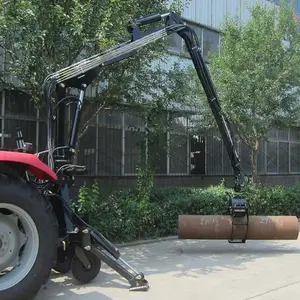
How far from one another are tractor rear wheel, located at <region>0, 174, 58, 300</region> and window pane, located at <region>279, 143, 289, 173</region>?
16739 millimetres

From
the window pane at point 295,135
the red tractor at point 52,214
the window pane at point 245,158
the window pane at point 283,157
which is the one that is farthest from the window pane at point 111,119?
the window pane at point 295,135

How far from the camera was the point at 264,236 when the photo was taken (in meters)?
8.43

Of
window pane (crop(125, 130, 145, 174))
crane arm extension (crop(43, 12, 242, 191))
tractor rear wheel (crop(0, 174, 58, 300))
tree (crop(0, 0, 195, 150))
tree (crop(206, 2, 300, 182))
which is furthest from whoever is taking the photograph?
window pane (crop(125, 130, 145, 174))

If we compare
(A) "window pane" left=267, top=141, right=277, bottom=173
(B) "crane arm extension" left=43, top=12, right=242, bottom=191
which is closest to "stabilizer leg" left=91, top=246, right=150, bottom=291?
(B) "crane arm extension" left=43, top=12, right=242, bottom=191

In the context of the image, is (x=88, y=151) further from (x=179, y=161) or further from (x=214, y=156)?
(x=214, y=156)

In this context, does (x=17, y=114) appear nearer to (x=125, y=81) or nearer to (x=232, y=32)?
(x=125, y=81)

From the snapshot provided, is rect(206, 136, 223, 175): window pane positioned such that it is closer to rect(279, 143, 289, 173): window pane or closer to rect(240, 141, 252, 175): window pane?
rect(240, 141, 252, 175): window pane

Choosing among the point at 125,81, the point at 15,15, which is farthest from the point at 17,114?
the point at 15,15

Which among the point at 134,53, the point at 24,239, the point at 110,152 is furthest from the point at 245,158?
the point at 24,239

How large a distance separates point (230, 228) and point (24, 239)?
4298 millimetres

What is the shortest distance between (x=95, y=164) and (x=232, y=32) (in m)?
5.47

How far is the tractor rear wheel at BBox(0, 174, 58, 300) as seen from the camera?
4.91 metres

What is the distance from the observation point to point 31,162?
5113mm

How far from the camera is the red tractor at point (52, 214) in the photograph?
4.98 meters
